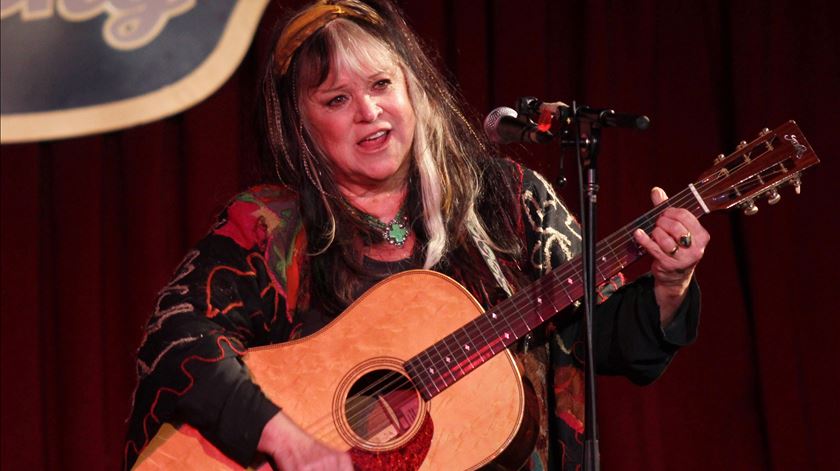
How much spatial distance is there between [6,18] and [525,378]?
174cm

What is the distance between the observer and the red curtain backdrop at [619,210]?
10.7 feet

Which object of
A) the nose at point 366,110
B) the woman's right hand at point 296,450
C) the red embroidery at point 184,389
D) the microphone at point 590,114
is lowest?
the woman's right hand at point 296,450

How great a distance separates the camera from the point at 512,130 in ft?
6.23

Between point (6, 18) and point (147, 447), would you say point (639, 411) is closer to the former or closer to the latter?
point (147, 447)

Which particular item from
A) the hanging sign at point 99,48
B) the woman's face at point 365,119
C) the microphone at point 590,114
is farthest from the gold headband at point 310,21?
the microphone at point 590,114

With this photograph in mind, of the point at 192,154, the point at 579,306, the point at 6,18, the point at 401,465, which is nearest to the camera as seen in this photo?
the point at 401,465

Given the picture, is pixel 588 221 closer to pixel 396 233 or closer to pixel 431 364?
pixel 431 364

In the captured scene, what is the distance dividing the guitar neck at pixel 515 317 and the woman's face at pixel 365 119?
16.5 inches

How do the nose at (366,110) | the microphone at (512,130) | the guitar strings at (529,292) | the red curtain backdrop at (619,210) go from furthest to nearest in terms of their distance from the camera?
the red curtain backdrop at (619,210) < the nose at (366,110) < the guitar strings at (529,292) < the microphone at (512,130)

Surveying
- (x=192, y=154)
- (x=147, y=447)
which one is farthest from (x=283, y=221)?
(x=192, y=154)

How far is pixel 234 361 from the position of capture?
7.11 ft

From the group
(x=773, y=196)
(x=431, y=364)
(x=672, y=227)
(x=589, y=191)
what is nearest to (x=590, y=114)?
(x=589, y=191)

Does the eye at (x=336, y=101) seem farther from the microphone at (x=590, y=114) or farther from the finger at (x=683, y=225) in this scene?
the finger at (x=683, y=225)

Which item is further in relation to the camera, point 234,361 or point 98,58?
point 98,58
